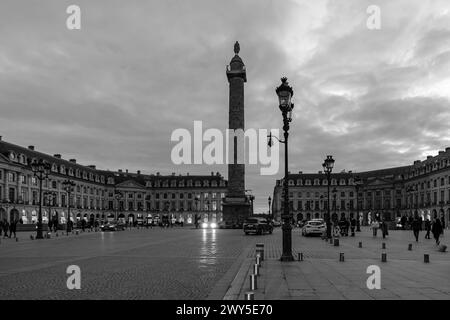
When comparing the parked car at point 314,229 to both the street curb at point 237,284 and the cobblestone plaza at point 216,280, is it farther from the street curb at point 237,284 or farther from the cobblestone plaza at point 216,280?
the street curb at point 237,284

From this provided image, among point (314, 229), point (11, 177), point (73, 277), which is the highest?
point (11, 177)

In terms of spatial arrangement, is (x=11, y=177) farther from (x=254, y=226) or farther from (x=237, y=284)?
(x=237, y=284)

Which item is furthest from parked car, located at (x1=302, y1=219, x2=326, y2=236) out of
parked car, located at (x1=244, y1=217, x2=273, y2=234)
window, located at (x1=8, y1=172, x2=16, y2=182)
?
window, located at (x1=8, y1=172, x2=16, y2=182)

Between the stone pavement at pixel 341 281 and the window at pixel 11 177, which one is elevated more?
the window at pixel 11 177

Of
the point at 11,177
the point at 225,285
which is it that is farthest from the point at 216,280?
the point at 11,177

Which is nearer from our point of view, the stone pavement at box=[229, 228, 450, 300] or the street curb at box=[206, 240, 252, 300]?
the stone pavement at box=[229, 228, 450, 300]

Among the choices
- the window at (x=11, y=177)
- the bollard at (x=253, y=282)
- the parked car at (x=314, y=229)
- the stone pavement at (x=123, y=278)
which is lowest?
the parked car at (x=314, y=229)

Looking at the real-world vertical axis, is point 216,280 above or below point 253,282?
below

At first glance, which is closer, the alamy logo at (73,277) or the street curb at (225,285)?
the street curb at (225,285)

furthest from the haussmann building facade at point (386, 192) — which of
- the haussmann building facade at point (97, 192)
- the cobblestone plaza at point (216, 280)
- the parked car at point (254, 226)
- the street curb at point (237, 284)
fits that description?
the street curb at point (237, 284)

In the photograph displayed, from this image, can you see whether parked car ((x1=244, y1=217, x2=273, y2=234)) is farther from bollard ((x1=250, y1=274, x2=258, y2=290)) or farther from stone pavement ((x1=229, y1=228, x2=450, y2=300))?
bollard ((x1=250, y1=274, x2=258, y2=290))

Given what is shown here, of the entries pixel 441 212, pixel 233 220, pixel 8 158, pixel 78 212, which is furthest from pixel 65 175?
pixel 441 212

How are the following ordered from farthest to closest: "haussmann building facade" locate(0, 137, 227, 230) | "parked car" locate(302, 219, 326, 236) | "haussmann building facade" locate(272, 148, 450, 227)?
"haussmann building facade" locate(272, 148, 450, 227), "haussmann building facade" locate(0, 137, 227, 230), "parked car" locate(302, 219, 326, 236)
